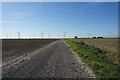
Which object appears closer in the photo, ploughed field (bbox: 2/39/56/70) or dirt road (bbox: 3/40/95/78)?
dirt road (bbox: 3/40/95/78)

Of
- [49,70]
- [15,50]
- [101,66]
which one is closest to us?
[49,70]

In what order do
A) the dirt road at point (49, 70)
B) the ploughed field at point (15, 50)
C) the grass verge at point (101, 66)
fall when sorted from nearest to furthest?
the grass verge at point (101, 66)
the dirt road at point (49, 70)
the ploughed field at point (15, 50)

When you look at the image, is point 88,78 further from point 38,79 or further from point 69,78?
point 38,79

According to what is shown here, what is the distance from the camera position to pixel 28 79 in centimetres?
709

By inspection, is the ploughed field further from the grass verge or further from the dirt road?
the grass verge

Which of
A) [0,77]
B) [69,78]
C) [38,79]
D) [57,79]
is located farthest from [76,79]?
[0,77]

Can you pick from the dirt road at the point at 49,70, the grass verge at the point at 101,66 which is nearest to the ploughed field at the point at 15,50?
the dirt road at the point at 49,70

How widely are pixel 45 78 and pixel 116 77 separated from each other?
14.5ft

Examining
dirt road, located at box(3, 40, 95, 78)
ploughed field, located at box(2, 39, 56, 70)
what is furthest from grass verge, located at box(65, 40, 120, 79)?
ploughed field, located at box(2, 39, 56, 70)

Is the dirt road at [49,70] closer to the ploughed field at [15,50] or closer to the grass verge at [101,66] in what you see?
the grass verge at [101,66]

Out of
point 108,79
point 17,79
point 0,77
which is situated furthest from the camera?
point 0,77

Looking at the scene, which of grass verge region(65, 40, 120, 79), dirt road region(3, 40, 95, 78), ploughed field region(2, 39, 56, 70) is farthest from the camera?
ploughed field region(2, 39, 56, 70)

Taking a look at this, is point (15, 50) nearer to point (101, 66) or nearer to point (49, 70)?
point (49, 70)

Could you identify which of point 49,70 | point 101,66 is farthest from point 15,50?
point 101,66
